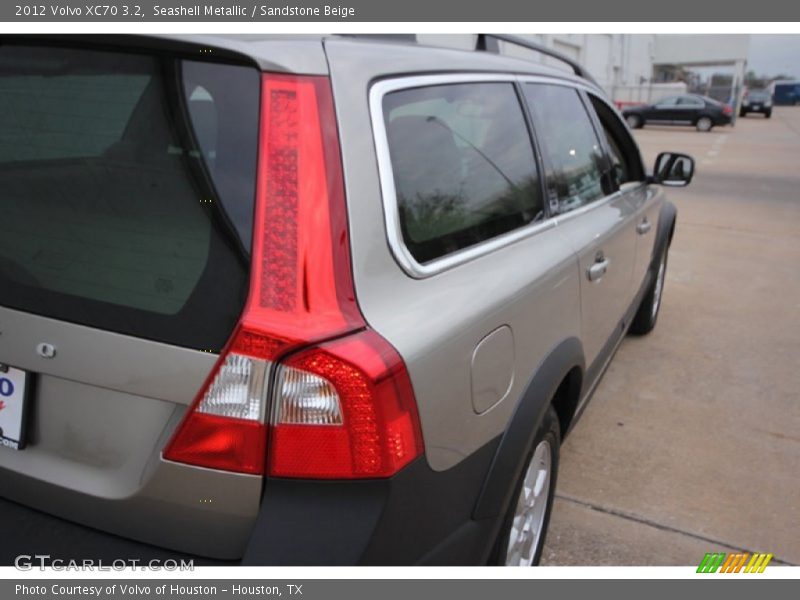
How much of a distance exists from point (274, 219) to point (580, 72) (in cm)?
258

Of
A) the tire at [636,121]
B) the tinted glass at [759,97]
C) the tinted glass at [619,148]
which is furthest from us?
the tinted glass at [759,97]

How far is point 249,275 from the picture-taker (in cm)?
146

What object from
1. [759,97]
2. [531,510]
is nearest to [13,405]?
[531,510]

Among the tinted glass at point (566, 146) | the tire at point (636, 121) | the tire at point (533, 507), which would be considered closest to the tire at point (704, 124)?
the tire at point (636, 121)

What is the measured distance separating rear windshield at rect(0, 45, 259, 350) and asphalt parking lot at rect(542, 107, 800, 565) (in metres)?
1.82

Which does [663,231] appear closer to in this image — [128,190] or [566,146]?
[566,146]

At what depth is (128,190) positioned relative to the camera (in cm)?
162

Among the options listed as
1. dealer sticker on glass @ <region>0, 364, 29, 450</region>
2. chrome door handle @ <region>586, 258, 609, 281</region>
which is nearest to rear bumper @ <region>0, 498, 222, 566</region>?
dealer sticker on glass @ <region>0, 364, 29, 450</region>

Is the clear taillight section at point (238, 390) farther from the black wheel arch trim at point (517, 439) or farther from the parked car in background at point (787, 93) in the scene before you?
the parked car in background at point (787, 93)

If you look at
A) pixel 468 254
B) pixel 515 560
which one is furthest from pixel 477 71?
pixel 515 560

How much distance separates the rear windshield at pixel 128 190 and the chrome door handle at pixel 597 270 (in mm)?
1596

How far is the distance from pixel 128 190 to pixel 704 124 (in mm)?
31911

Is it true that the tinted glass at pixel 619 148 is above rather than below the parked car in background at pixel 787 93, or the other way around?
above

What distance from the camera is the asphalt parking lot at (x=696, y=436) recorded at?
274cm
